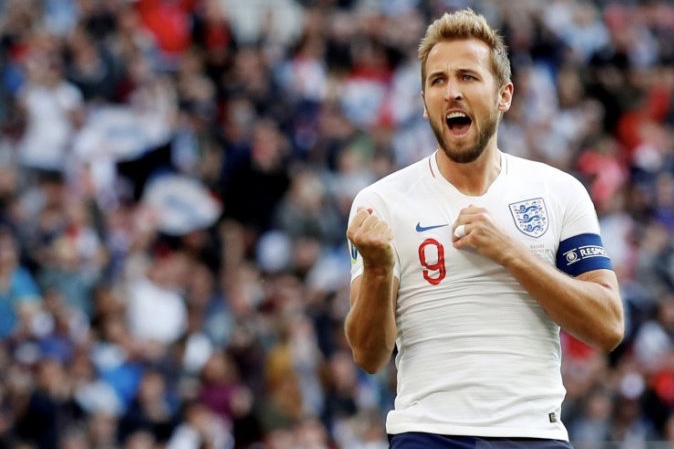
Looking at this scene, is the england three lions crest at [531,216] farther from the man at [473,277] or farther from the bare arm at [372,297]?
the bare arm at [372,297]

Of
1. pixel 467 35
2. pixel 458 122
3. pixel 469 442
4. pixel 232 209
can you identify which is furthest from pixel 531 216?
pixel 232 209

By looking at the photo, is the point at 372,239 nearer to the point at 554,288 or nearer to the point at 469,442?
the point at 554,288

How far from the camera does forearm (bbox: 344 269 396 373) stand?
500cm

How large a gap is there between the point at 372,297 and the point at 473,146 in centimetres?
73

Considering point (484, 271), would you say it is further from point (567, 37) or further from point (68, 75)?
point (567, 37)

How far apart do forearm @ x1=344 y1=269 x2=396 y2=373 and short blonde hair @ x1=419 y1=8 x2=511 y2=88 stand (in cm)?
85

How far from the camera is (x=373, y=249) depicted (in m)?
4.91

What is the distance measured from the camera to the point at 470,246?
518 centimetres

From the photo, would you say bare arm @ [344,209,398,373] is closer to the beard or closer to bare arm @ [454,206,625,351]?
bare arm @ [454,206,625,351]

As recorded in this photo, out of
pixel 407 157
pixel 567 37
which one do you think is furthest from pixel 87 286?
pixel 567 37

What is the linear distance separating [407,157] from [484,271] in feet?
37.6

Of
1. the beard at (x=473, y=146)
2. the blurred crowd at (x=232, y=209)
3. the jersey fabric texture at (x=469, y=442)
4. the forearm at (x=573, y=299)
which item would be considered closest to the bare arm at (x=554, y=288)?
the forearm at (x=573, y=299)

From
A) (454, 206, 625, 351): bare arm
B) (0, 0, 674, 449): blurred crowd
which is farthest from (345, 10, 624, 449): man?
(0, 0, 674, 449): blurred crowd

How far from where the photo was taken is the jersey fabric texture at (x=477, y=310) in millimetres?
5102
